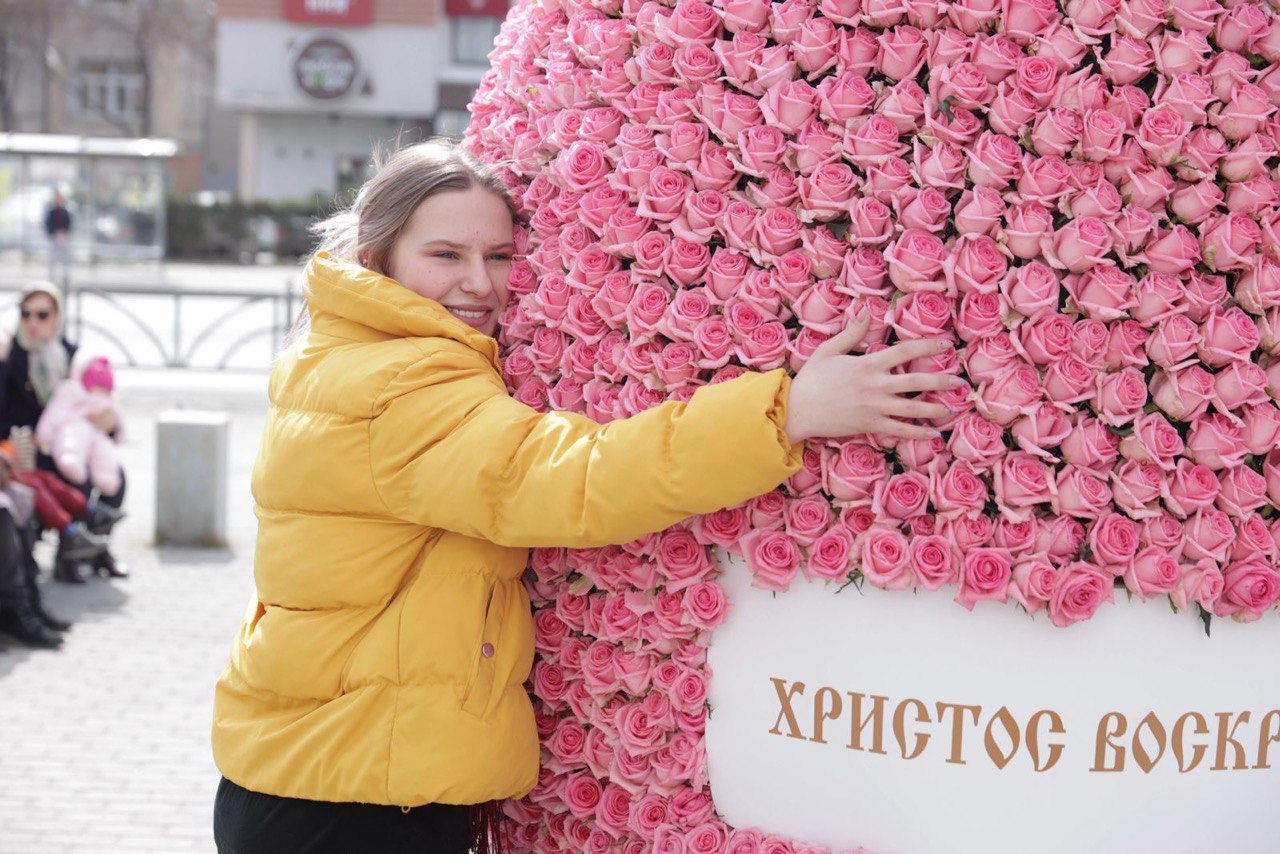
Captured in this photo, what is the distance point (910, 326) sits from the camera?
8.09 feet

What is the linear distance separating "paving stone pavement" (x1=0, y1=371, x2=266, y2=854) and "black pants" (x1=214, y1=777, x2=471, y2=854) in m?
2.80

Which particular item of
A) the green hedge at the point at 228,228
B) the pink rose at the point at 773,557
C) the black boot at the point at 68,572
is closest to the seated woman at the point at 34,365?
the black boot at the point at 68,572

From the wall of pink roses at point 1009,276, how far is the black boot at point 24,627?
19.8ft

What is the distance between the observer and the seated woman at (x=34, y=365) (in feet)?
28.3

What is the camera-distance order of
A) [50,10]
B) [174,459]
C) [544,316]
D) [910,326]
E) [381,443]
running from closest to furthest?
[910,326], [381,443], [544,316], [174,459], [50,10]

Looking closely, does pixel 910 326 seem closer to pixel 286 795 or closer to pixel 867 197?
pixel 867 197

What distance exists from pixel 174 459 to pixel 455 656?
25.3 feet

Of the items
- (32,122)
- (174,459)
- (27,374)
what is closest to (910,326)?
(27,374)

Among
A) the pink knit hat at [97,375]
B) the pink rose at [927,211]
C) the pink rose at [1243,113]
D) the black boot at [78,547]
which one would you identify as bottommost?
the black boot at [78,547]

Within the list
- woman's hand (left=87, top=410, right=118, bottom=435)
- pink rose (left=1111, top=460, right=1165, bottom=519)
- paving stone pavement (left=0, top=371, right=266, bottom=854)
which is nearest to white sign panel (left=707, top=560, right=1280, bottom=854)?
pink rose (left=1111, top=460, right=1165, bottom=519)

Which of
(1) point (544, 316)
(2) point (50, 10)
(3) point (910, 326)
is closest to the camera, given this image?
(3) point (910, 326)

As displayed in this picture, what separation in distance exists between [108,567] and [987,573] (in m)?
7.76

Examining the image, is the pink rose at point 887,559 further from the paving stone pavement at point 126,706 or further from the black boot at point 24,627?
the black boot at point 24,627

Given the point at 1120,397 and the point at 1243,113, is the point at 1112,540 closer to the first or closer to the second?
the point at 1120,397
